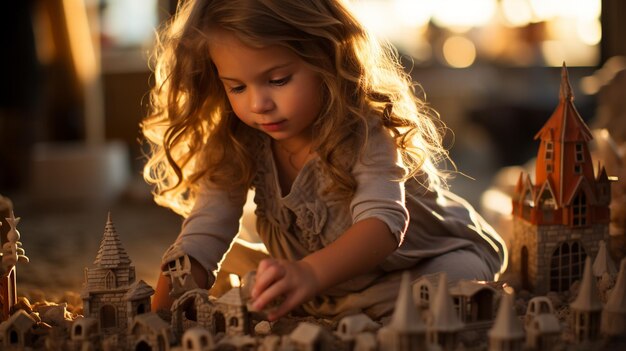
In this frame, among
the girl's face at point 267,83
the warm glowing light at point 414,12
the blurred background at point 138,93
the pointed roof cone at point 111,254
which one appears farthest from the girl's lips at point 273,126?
the warm glowing light at point 414,12

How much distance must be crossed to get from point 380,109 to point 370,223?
12.1 inches

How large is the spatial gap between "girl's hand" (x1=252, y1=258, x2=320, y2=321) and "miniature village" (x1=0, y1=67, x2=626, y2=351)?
46 millimetres

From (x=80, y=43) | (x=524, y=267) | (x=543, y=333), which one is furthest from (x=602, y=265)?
(x=80, y=43)

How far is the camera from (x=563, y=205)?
1899 mm

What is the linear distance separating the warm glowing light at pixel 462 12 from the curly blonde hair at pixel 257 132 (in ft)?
12.5

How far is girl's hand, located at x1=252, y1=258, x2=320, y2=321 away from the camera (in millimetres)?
1451

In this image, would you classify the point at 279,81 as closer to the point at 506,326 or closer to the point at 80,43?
the point at 506,326

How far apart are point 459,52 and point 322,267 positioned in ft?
14.9

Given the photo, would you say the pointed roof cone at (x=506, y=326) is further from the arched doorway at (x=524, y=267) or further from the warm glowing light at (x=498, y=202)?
the warm glowing light at (x=498, y=202)

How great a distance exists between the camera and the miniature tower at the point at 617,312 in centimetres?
146

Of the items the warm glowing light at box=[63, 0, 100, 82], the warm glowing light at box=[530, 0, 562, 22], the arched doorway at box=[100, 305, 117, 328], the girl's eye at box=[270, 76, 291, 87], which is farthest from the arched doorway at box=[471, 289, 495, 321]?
the warm glowing light at box=[530, 0, 562, 22]

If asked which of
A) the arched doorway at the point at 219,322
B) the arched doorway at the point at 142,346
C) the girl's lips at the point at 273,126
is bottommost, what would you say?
the arched doorway at the point at 142,346

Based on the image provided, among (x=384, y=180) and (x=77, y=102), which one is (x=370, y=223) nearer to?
(x=384, y=180)

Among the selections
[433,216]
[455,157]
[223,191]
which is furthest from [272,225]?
[455,157]
